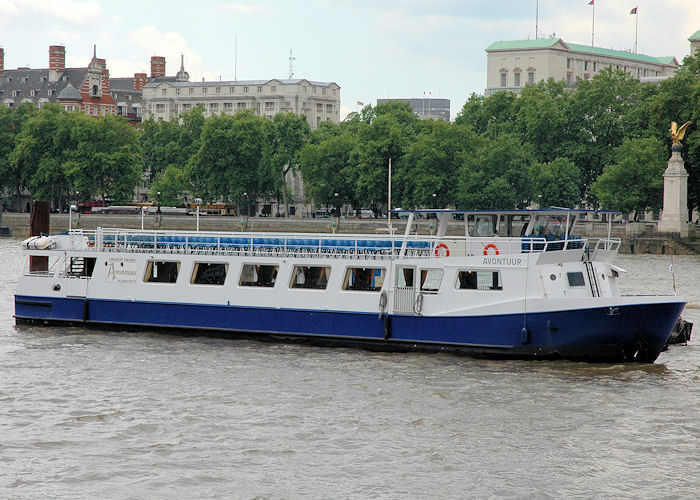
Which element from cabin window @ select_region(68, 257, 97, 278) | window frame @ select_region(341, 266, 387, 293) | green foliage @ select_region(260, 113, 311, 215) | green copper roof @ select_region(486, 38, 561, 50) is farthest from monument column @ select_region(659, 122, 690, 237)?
green copper roof @ select_region(486, 38, 561, 50)

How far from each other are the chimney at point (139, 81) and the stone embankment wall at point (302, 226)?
204 feet

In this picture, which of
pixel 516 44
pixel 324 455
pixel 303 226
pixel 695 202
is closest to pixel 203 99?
pixel 516 44

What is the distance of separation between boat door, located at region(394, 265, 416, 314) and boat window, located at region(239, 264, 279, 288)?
14.3 feet

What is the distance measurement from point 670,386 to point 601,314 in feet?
8.51

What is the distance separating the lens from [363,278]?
30797mm

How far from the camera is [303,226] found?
107 metres

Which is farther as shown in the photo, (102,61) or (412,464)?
(102,61)

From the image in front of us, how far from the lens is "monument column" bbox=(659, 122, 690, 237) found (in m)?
88.0

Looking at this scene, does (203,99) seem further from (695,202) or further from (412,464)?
(412,464)

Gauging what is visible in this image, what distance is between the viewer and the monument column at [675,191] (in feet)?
289

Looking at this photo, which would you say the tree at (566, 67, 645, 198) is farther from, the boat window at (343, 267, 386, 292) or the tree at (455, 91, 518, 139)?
the boat window at (343, 267, 386, 292)

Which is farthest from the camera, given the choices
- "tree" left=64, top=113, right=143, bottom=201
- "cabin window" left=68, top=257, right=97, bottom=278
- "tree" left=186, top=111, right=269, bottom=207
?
"tree" left=186, top=111, right=269, bottom=207

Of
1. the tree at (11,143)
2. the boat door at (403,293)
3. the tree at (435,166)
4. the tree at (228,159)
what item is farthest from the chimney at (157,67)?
the boat door at (403,293)

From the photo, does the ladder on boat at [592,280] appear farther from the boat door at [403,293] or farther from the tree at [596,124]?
the tree at [596,124]
